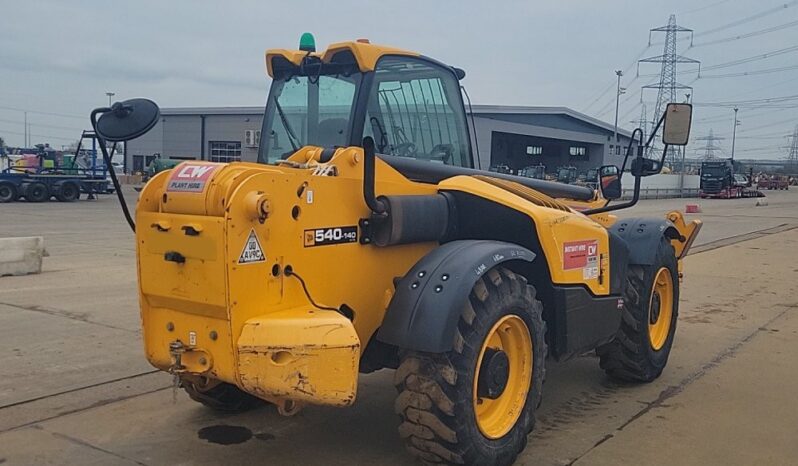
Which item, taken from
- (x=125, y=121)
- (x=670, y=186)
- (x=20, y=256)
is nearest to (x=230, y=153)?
(x=20, y=256)

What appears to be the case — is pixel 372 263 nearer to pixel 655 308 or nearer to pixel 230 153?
pixel 655 308

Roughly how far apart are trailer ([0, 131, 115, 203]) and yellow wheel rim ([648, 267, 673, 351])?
25.4 metres

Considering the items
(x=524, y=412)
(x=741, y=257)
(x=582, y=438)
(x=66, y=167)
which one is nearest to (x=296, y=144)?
(x=524, y=412)

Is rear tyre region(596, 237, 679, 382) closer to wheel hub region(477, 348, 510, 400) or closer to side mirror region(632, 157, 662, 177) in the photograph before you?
side mirror region(632, 157, 662, 177)

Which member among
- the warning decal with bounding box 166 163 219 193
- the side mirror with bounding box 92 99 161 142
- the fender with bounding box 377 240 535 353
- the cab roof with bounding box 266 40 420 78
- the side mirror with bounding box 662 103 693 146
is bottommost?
the fender with bounding box 377 240 535 353

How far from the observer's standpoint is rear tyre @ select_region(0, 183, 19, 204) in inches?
1162

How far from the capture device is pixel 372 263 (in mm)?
4254

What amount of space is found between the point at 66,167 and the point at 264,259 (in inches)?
1296

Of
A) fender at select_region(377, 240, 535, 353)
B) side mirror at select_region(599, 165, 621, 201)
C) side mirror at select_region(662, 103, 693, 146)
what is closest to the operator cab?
fender at select_region(377, 240, 535, 353)

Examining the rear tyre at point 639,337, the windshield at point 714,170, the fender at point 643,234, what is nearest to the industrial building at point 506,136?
the windshield at point 714,170

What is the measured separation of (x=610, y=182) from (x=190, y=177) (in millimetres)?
3976

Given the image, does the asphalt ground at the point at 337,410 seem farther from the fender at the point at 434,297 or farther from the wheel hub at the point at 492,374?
the fender at the point at 434,297

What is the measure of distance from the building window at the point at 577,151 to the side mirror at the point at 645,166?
66056mm

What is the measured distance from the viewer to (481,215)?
477 centimetres
